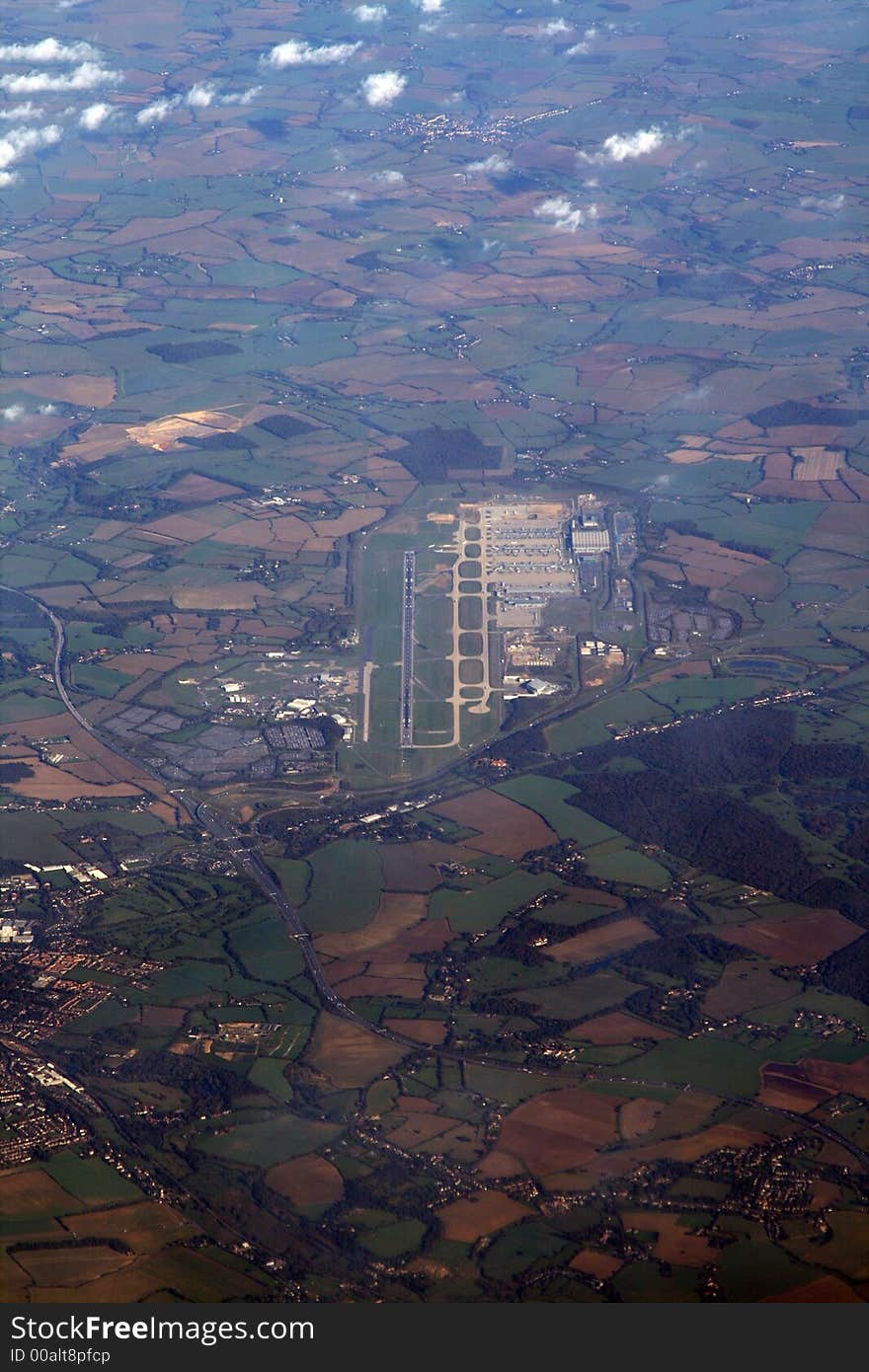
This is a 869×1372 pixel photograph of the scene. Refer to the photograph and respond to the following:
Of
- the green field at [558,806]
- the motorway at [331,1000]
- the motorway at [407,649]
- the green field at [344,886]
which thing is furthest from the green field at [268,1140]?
the motorway at [407,649]

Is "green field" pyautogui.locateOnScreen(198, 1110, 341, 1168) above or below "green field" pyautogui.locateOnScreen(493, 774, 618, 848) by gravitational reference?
above

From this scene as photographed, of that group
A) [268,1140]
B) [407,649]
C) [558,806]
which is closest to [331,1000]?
[268,1140]

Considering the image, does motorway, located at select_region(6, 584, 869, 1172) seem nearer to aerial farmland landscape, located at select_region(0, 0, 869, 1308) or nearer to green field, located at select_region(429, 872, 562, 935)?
aerial farmland landscape, located at select_region(0, 0, 869, 1308)

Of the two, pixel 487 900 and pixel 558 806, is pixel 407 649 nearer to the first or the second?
pixel 558 806

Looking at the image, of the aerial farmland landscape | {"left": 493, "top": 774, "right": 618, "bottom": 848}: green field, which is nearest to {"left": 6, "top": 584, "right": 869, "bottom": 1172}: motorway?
the aerial farmland landscape

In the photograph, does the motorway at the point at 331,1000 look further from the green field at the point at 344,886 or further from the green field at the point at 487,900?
the green field at the point at 487,900
